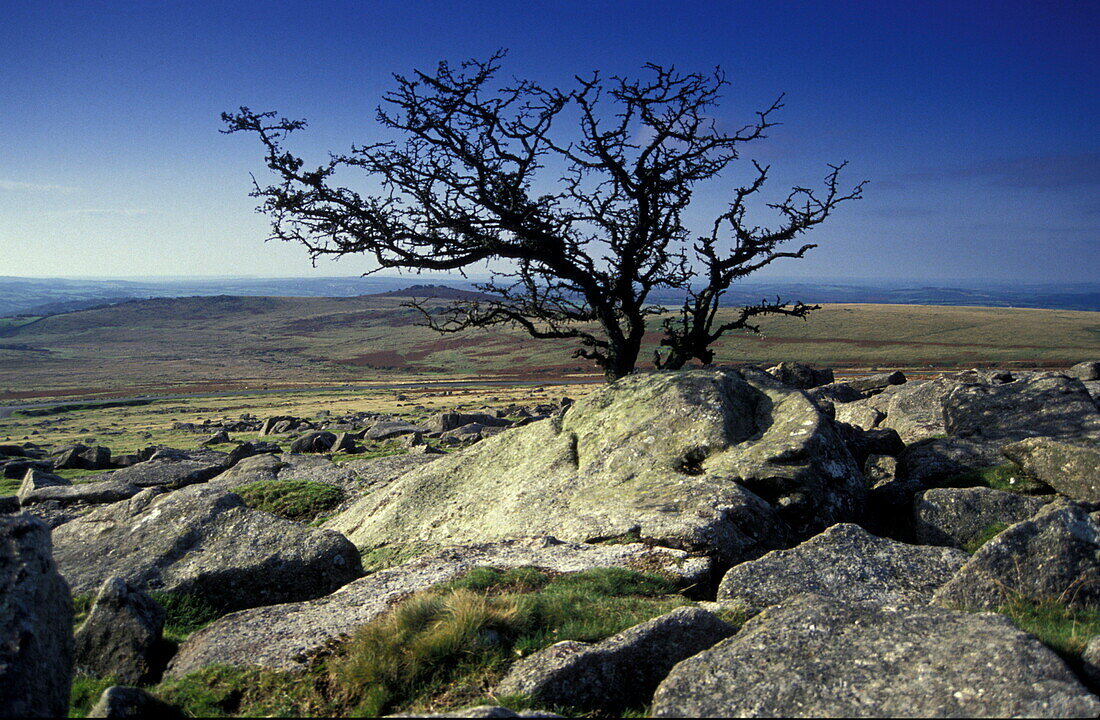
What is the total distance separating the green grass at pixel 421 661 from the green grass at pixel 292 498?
12.7 meters

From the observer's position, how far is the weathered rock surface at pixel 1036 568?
789 centimetres

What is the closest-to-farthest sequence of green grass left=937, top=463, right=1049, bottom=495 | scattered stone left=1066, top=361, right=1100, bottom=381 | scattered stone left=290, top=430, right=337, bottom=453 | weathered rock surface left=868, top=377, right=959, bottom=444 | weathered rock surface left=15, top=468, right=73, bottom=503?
green grass left=937, top=463, right=1049, bottom=495 < weathered rock surface left=868, top=377, right=959, bottom=444 < weathered rock surface left=15, top=468, right=73, bottom=503 < scattered stone left=1066, top=361, right=1100, bottom=381 < scattered stone left=290, top=430, right=337, bottom=453

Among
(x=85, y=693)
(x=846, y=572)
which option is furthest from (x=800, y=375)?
(x=85, y=693)

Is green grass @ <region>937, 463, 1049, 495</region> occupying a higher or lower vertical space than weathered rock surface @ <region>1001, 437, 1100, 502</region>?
lower

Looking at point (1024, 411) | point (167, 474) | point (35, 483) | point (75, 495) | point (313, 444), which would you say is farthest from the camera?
point (313, 444)

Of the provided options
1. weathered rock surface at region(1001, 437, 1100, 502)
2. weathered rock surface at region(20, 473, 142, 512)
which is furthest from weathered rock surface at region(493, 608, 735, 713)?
weathered rock surface at region(20, 473, 142, 512)

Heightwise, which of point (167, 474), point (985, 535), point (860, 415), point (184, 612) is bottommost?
point (167, 474)

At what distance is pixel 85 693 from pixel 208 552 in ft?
15.1

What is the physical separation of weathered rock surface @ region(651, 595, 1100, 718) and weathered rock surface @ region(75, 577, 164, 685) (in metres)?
6.48

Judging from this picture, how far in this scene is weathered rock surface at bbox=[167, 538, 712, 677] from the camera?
8008 millimetres

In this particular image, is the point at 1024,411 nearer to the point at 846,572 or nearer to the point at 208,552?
the point at 846,572

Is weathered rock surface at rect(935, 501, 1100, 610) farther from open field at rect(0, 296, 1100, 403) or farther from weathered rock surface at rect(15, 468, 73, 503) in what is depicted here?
open field at rect(0, 296, 1100, 403)

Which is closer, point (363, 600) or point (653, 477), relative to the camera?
point (363, 600)

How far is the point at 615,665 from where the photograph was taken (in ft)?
22.5
